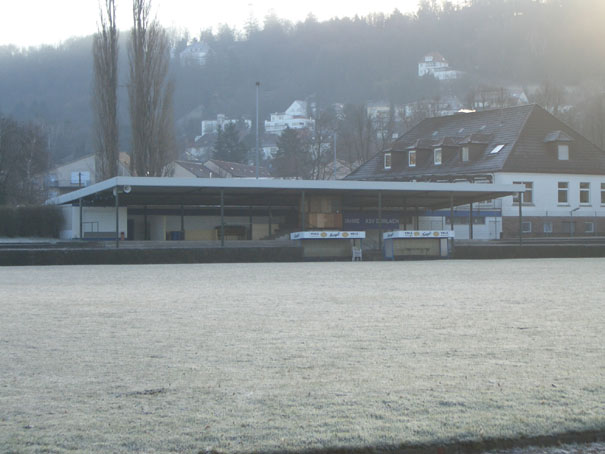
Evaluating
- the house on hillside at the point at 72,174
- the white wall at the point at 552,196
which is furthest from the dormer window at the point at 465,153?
the house on hillside at the point at 72,174

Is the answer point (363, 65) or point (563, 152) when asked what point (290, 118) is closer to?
point (363, 65)

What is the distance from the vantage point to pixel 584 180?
58000 millimetres

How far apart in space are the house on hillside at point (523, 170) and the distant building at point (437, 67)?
407 ft

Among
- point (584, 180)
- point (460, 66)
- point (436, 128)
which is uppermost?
point (460, 66)

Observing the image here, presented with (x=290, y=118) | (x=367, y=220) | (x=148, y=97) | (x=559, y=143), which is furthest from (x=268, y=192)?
(x=290, y=118)

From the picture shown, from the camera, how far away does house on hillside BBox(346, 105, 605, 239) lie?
180ft

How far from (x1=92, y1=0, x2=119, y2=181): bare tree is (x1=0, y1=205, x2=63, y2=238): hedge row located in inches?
147

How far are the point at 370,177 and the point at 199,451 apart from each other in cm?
6008

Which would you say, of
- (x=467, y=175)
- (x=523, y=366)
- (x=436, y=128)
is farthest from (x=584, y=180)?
(x=523, y=366)

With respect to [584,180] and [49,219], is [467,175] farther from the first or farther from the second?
[49,219]

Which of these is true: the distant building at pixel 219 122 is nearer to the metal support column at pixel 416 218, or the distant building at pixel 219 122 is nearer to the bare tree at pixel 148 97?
the bare tree at pixel 148 97

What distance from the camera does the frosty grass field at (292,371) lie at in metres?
5.82

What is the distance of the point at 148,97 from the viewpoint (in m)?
46.0

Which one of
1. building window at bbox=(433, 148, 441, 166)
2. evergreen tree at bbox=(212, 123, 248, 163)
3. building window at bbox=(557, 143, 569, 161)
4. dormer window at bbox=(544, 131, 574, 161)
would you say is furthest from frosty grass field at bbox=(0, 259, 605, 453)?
evergreen tree at bbox=(212, 123, 248, 163)
